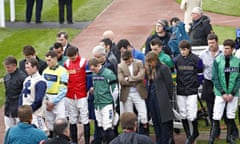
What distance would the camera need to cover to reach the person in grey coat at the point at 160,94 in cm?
1227

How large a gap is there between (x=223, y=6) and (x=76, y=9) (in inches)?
208

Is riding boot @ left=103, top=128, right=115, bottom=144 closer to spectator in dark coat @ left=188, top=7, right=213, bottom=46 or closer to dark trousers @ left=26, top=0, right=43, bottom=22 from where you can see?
spectator in dark coat @ left=188, top=7, right=213, bottom=46

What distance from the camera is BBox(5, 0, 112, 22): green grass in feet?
80.2

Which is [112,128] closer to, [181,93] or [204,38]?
[181,93]

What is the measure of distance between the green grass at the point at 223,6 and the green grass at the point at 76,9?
122 inches

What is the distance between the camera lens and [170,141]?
1273 centimetres

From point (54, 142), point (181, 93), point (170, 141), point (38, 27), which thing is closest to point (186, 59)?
point (181, 93)

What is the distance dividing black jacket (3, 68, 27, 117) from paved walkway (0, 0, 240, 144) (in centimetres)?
733

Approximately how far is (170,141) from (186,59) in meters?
1.48

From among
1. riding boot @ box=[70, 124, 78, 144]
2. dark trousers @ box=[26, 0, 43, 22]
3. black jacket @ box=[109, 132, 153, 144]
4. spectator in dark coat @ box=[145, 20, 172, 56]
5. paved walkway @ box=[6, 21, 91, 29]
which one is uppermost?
dark trousers @ box=[26, 0, 43, 22]

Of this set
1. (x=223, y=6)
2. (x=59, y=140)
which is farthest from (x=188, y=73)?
(x=223, y=6)

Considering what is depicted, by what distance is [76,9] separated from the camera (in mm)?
25438

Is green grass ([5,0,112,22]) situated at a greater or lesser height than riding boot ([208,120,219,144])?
greater

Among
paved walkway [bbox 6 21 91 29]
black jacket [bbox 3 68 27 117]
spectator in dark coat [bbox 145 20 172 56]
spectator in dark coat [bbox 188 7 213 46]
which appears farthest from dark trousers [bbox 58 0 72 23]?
black jacket [bbox 3 68 27 117]
